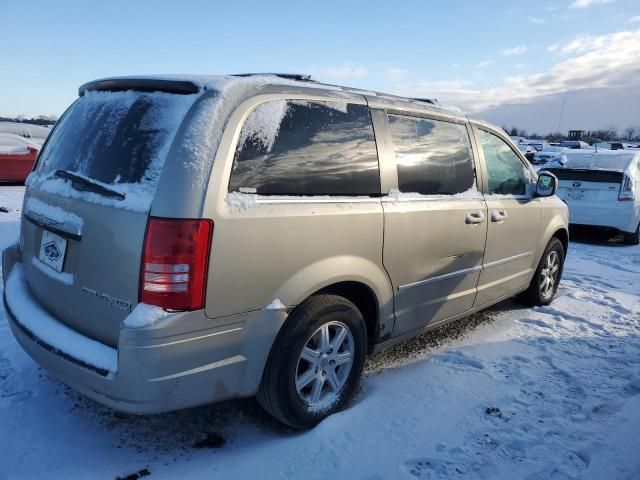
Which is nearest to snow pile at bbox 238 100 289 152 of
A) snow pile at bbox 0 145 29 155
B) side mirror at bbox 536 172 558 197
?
side mirror at bbox 536 172 558 197

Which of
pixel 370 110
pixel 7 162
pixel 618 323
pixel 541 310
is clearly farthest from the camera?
pixel 7 162

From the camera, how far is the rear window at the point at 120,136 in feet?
7.20

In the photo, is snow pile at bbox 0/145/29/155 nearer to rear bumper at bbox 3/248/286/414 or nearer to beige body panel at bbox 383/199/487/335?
rear bumper at bbox 3/248/286/414

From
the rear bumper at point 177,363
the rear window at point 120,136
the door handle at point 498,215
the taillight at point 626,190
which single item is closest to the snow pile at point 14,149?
the rear window at point 120,136

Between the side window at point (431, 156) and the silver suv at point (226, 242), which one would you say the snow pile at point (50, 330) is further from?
the side window at point (431, 156)

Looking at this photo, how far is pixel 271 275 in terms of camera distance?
2326mm

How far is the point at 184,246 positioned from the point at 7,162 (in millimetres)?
12581

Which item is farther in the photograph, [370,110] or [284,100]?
[370,110]

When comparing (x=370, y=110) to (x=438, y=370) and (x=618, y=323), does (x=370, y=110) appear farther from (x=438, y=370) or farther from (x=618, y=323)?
(x=618, y=323)

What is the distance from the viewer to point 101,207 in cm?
221

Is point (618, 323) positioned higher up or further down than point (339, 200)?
further down

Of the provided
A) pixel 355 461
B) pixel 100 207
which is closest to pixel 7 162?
pixel 100 207

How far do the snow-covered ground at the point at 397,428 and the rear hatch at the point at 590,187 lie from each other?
5321 mm

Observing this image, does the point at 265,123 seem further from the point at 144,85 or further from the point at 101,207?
the point at 101,207
